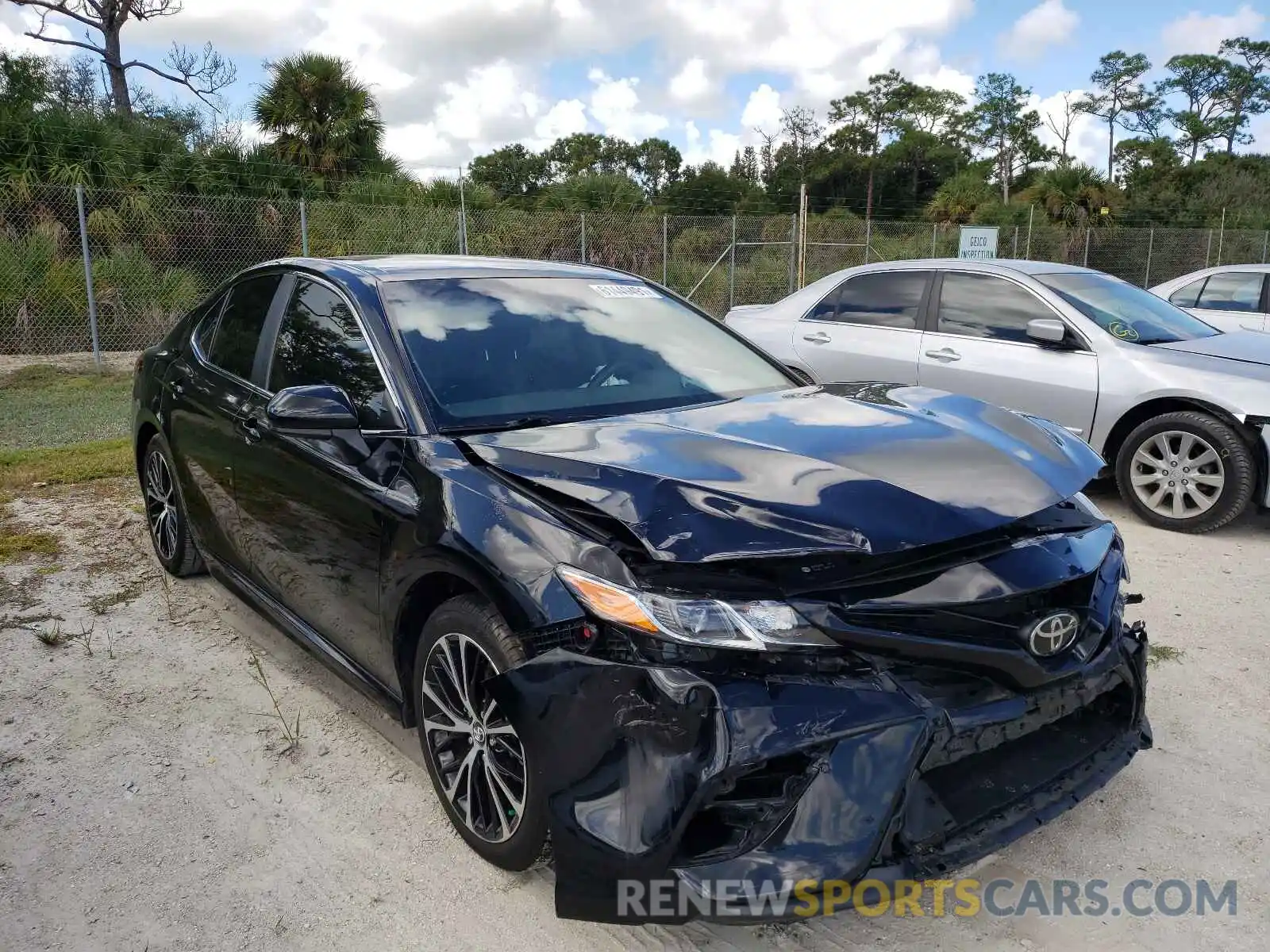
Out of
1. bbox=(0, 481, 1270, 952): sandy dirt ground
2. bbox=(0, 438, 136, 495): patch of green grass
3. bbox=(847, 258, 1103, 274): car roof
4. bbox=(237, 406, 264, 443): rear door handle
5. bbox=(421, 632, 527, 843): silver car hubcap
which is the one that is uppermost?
bbox=(847, 258, 1103, 274): car roof

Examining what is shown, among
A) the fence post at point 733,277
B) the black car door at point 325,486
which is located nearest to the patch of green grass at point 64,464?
the black car door at point 325,486

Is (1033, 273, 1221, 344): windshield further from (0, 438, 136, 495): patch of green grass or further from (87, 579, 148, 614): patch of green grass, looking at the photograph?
(0, 438, 136, 495): patch of green grass

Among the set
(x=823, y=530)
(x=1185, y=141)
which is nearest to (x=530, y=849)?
(x=823, y=530)

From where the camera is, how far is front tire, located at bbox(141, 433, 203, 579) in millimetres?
4539

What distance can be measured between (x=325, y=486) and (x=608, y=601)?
1330 millimetres

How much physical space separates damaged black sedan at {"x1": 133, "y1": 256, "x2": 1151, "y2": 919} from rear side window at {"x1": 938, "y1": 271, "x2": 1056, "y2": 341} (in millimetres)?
3321

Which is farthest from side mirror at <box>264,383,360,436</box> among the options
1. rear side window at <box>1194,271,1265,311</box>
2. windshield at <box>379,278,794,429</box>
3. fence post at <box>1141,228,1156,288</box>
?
fence post at <box>1141,228,1156,288</box>

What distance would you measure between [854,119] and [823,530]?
65.5m

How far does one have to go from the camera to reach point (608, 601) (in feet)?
6.90

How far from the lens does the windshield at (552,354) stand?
2.98m

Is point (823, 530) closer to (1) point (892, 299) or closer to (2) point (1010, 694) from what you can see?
(2) point (1010, 694)

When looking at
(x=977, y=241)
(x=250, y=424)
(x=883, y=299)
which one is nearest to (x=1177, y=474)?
(x=883, y=299)

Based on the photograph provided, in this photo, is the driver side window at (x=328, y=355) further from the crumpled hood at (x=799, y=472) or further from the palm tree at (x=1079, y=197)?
the palm tree at (x=1079, y=197)

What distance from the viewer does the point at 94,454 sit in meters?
7.41
